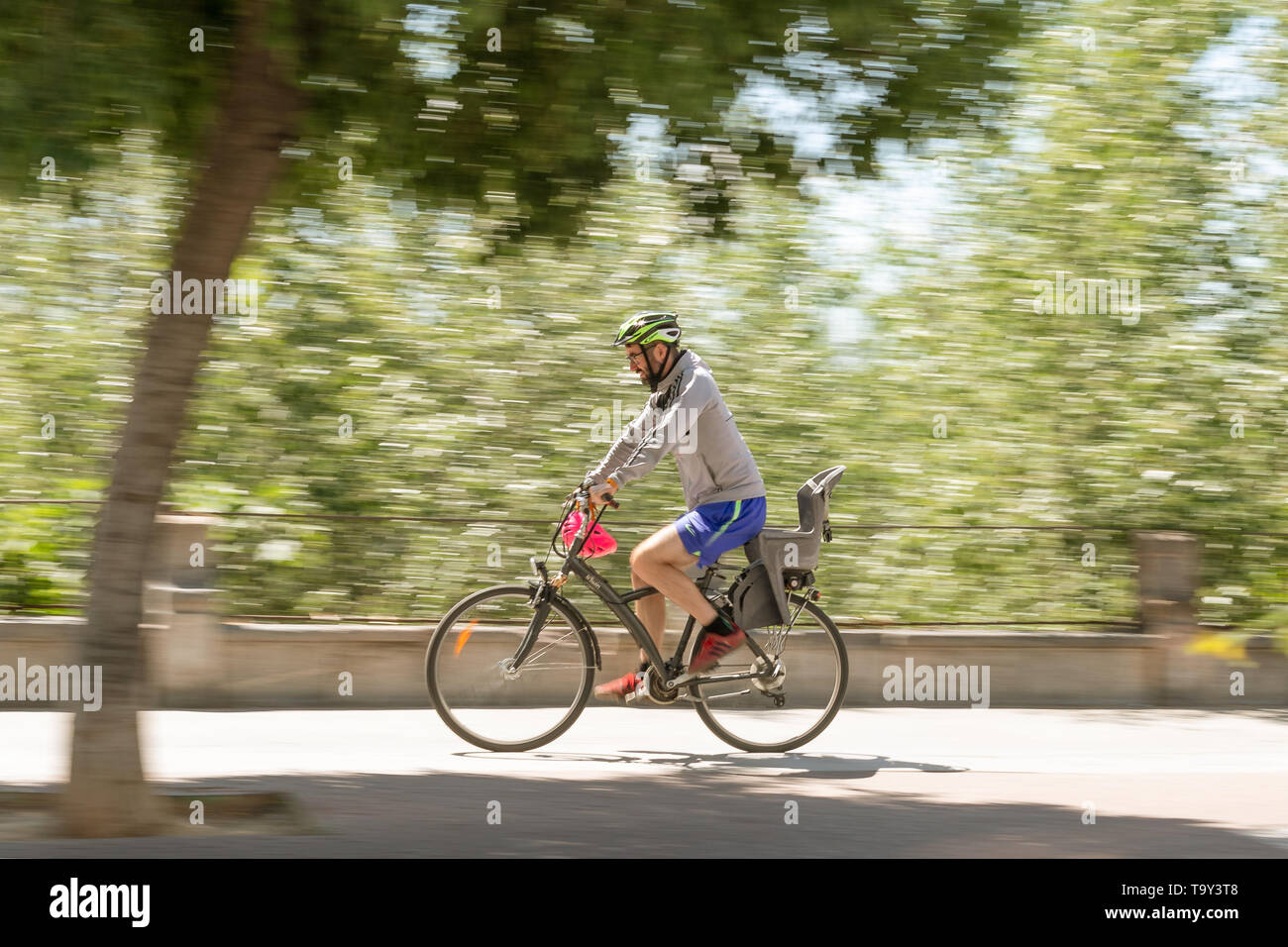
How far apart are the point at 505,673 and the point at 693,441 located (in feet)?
5.57

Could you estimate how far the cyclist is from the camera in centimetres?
723

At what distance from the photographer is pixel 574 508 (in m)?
7.44

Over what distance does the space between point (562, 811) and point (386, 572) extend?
4887 millimetres

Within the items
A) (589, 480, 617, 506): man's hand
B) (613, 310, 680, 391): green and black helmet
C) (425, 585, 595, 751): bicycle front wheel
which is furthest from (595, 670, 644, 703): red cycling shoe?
(613, 310, 680, 391): green and black helmet

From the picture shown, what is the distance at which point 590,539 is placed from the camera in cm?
748

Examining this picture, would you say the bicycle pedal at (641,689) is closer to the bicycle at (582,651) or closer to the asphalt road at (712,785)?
the bicycle at (582,651)

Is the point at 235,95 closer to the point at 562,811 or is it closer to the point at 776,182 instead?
the point at 776,182

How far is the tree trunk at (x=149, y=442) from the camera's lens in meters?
5.49

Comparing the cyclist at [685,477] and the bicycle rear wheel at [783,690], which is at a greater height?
the cyclist at [685,477]

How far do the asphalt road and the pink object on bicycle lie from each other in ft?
3.81

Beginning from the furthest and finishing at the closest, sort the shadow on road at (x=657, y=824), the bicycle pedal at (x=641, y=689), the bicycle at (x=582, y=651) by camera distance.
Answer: the bicycle at (x=582, y=651) → the bicycle pedal at (x=641, y=689) → the shadow on road at (x=657, y=824)

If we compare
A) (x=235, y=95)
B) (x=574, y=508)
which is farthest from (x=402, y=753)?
(x=235, y=95)

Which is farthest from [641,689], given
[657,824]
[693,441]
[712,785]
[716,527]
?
[657,824]

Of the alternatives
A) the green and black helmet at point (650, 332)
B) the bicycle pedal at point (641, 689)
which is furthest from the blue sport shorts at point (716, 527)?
the green and black helmet at point (650, 332)
